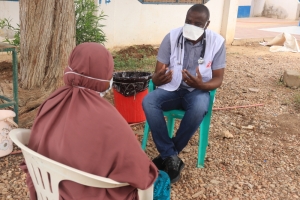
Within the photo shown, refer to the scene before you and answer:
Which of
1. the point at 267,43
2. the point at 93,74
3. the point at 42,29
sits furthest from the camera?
the point at 267,43

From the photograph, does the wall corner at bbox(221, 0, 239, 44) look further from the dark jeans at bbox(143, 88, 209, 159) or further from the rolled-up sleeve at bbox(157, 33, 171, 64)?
the dark jeans at bbox(143, 88, 209, 159)

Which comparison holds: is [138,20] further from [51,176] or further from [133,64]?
[51,176]

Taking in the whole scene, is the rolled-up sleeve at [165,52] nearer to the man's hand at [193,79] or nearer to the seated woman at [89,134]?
the man's hand at [193,79]

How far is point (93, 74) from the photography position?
164 centimetres

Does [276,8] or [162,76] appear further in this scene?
[276,8]

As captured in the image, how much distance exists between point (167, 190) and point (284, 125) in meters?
2.61

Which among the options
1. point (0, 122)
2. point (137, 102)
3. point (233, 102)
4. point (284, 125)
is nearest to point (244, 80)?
point (233, 102)

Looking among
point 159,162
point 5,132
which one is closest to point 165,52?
point 159,162

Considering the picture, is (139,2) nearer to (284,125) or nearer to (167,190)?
(284,125)

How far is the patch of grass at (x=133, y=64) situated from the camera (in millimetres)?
6273

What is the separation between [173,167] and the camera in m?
2.76

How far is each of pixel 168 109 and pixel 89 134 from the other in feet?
4.97

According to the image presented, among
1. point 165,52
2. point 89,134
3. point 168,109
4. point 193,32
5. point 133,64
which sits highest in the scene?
point 193,32

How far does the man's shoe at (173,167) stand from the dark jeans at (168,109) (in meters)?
0.04
